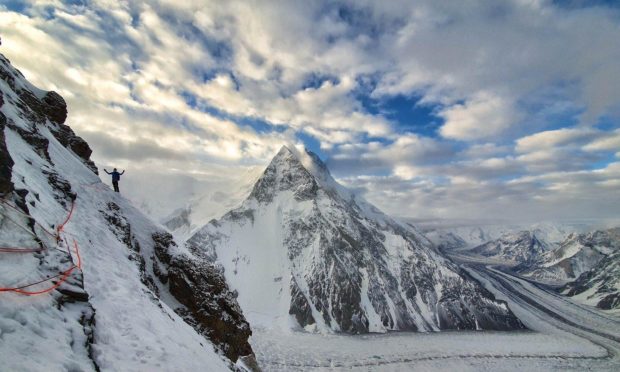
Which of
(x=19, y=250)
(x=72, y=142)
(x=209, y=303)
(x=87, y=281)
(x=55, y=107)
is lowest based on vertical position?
(x=209, y=303)

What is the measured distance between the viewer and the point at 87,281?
53.9ft

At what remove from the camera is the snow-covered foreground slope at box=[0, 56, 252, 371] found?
10954mm

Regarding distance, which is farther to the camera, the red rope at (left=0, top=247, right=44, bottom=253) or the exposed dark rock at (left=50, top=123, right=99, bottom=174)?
the exposed dark rock at (left=50, top=123, right=99, bottom=174)

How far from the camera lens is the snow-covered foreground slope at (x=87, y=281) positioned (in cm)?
1095

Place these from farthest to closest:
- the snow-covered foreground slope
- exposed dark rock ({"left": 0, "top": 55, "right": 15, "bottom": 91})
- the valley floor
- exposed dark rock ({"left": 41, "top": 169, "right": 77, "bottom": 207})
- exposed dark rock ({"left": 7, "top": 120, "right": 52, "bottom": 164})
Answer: the valley floor
exposed dark rock ({"left": 0, "top": 55, "right": 15, "bottom": 91})
exposed dark rock ({"left": 7, "top": 120, "right": 52, "bottom": 164})
exposed dark rock ({"left": 41, "top": 169, "right": 77, "bottom": 207})
the snow-covered foreground slope

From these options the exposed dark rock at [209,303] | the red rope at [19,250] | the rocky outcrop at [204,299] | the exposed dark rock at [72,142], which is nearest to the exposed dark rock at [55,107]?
the exposed dark rock at [72,142]

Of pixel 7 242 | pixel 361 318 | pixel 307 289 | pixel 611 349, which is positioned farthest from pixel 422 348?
pixel 7 242

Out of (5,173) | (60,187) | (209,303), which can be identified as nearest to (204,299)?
(209,303)

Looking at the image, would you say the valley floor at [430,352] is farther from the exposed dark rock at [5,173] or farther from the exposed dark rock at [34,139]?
the exposed dark rock at [5,173]

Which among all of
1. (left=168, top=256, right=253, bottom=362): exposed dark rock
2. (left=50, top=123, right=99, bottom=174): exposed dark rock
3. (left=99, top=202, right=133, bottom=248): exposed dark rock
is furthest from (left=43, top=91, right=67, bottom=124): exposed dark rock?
(left=168, top=256, right=253, bottom=362): exposed dark rock

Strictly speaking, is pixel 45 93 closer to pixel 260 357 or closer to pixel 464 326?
pixel 260 357

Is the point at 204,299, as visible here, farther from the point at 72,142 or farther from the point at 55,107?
the point at 55,107

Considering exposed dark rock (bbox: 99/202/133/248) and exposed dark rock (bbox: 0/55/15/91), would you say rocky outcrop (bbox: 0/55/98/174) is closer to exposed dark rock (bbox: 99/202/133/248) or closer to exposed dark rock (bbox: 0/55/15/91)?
exposed dark rock (bbox: 0/55/15/91)

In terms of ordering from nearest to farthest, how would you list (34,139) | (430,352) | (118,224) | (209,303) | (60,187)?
(60,187) < (34,139) < (118,224) < (209,303) < (430,352)
